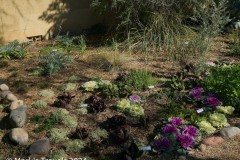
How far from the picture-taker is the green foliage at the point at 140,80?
237 inches

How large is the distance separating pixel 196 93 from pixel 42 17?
4.72 metres

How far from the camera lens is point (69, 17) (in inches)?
367

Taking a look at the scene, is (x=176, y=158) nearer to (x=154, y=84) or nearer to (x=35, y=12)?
(x=154, y=84)

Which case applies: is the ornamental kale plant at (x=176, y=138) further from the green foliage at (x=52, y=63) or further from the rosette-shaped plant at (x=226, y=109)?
the green foliage at (x=52, y=63)

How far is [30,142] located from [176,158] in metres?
1.76

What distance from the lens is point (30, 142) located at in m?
4.76

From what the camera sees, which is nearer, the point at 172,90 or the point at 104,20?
the point at 172,90

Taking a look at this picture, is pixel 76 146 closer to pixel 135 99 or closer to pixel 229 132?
pixel 135 99

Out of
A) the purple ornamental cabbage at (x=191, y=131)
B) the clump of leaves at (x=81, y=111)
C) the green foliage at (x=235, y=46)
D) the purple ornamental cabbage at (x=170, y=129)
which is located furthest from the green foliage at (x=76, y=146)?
the green foliage at (x=235, y=46)

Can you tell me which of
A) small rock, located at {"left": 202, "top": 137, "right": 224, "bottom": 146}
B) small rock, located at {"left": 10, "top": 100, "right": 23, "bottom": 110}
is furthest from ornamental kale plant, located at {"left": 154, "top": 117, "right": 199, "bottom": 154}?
small rock, located at {"left": 10, "top": 100, "right": 23, "bottom": 110}

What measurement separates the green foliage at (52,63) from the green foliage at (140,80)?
1299 millimetres

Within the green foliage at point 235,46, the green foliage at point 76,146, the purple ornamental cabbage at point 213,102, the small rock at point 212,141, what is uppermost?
the green foliage at point 235,46

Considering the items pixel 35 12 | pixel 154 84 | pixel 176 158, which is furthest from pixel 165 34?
pixel 176 158

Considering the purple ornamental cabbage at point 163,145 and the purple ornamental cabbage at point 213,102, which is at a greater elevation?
the purple ornamental cabbage at point 213,102
